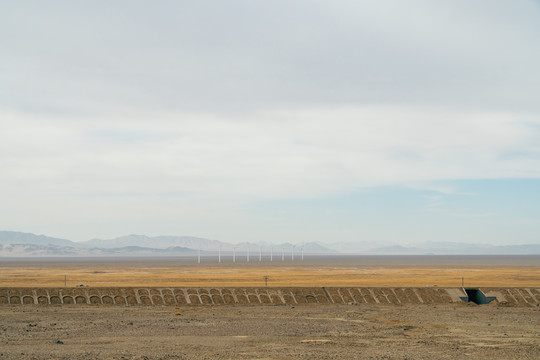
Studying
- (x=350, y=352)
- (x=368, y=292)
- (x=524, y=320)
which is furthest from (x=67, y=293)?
(x=524, y=320)

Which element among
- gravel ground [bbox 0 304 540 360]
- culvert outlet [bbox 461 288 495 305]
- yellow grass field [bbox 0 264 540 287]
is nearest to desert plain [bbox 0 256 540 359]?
gravel ground [bbox 0 304 540 360]

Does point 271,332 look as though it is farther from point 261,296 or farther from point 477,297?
point 477,297

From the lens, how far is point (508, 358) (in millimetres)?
21906

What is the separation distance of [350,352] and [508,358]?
558 centimetres

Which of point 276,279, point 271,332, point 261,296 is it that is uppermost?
point 261,296

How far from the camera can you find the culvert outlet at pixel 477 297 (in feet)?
143

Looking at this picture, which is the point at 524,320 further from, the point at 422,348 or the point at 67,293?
the point at 67,293

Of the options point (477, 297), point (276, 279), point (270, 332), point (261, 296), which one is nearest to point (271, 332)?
point (270, 332)

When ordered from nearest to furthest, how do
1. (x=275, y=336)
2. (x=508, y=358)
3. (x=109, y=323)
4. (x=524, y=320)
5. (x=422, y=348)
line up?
(x=508, y=358), (x=422, y=348), (x=275, y=336), (x=109, y=323), (x=524, y=320)

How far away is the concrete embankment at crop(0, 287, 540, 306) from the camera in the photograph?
41938 millimetres

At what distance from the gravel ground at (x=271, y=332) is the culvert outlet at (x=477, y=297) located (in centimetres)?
223

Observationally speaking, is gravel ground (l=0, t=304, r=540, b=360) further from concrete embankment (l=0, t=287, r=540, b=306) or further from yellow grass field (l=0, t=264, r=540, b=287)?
yellow grass field (l=0, t=264, r=540, b=287)

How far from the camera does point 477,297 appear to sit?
44312mm

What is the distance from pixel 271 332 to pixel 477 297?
21961 mm
